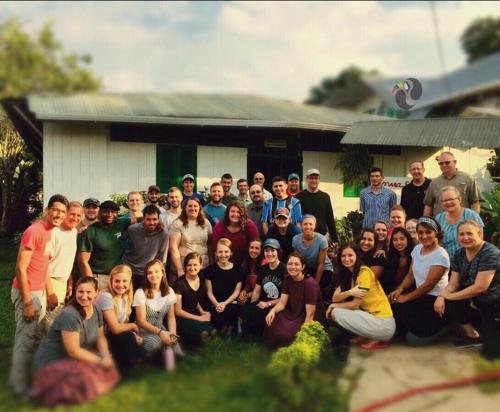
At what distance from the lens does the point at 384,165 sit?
11906 millimetres

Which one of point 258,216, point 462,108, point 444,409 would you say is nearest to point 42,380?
point 444,409

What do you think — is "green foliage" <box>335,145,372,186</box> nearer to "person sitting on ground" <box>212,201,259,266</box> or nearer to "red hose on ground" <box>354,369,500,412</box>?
"person sitting on ground" <box>212,201,259,266</box>

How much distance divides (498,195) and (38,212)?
1236 centimetres

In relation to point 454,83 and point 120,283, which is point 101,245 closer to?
point 120,283

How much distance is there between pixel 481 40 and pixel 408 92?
0.56m

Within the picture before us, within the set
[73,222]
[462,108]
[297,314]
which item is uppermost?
[462,108]

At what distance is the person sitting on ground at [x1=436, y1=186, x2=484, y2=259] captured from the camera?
476 centimetres

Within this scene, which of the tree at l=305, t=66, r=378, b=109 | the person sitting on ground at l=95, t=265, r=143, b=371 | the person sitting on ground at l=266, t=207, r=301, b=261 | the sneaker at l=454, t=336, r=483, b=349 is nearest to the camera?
the tree at l=305, t=66, r=378, b=109

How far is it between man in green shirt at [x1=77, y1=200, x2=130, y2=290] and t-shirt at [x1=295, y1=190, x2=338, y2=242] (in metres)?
2.30

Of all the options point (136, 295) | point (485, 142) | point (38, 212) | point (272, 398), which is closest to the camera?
point (272, 398)

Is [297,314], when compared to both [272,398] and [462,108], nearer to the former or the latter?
[272,398]

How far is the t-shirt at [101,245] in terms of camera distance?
16.0 feet

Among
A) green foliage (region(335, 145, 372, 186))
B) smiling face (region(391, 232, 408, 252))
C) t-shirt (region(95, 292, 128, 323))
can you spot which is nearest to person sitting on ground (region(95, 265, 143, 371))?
t-shirt (region(95, 292, 128, 323))

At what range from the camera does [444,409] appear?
209cm
